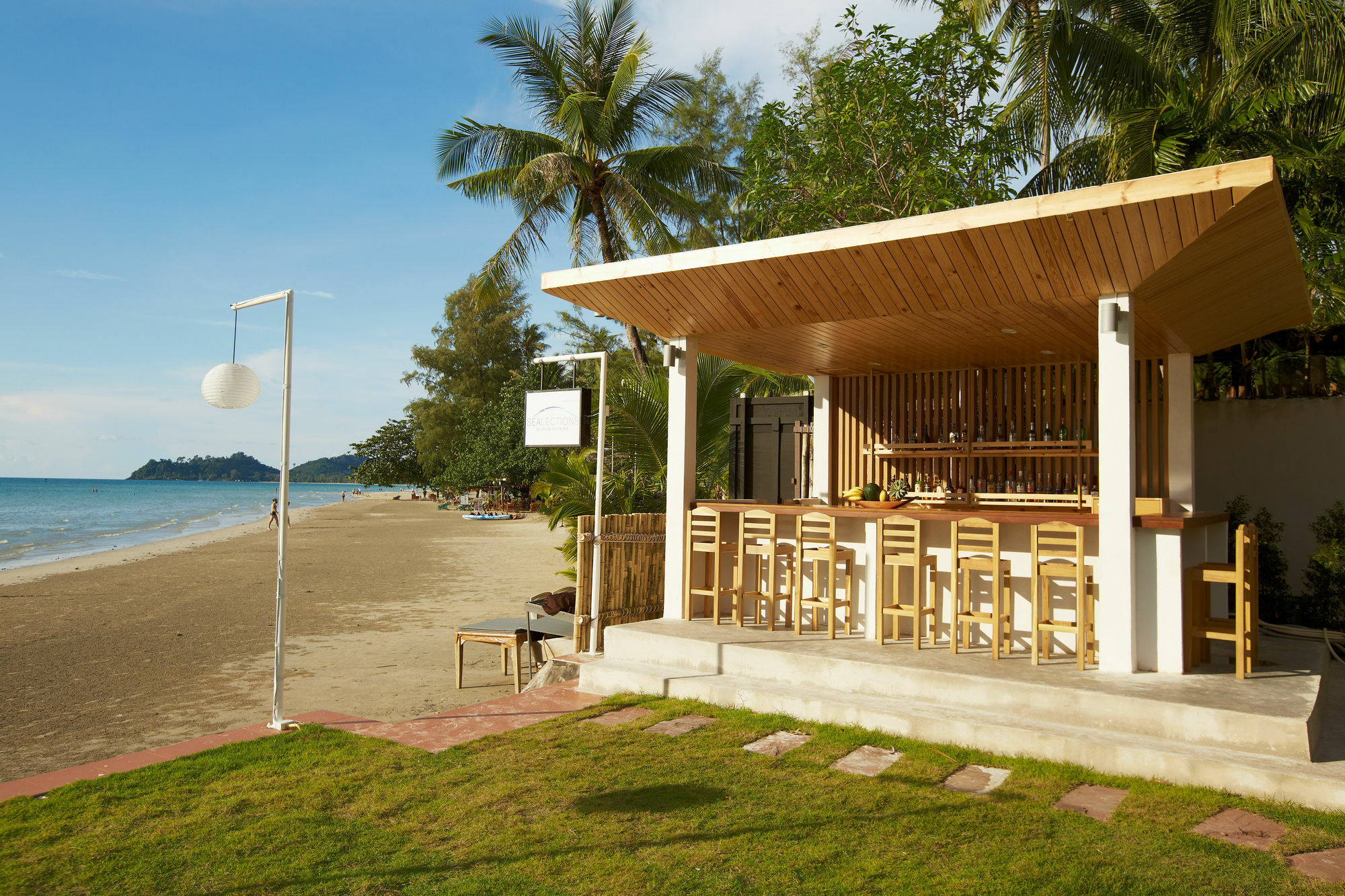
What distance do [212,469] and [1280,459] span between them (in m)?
180

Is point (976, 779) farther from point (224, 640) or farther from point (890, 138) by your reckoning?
point (890, 138)

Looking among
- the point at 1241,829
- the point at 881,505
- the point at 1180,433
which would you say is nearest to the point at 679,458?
the point at 881,505

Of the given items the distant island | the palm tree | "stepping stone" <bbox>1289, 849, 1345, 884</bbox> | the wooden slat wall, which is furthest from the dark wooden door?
the distant island

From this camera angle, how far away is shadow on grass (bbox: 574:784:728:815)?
153 inches

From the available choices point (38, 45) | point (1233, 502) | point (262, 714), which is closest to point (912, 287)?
point (1233, 502)

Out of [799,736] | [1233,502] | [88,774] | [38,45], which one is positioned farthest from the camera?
[38,45]

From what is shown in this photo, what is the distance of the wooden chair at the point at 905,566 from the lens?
19.5 feet

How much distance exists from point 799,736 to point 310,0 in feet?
37.4

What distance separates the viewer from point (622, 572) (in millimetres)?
7617

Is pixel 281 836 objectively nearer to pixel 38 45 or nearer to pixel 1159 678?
pixel 1159 678

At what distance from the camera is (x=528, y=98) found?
1559cm

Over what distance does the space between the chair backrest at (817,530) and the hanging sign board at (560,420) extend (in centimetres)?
202

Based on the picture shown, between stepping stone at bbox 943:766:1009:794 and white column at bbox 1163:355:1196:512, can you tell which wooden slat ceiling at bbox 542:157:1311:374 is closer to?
white column at bbox 1163:355:1196:512

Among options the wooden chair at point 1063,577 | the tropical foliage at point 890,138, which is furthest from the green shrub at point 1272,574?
the tropical foliage at point 890,138
